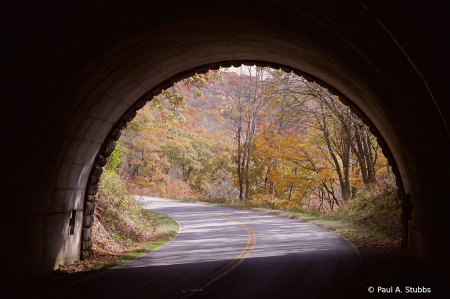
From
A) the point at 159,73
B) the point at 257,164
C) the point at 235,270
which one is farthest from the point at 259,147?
the point at 235,270

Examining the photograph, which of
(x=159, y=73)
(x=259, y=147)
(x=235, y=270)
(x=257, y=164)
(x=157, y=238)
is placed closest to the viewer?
(x=235, y=270)

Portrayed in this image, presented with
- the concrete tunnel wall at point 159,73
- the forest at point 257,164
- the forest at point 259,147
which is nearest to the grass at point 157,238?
the forest at point 257,164

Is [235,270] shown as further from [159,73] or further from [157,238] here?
[157,238]

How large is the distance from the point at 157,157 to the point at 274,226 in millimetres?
27290

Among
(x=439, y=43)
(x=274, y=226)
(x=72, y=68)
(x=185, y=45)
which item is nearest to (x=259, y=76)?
(x=274, y=226)

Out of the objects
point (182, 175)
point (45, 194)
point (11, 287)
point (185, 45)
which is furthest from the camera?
point (182, 175)

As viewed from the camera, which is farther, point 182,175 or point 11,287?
point 182,175

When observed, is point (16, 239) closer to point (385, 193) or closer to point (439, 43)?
point (439, 43)

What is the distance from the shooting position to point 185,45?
30.6 feet

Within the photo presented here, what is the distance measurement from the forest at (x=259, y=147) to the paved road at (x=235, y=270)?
6604 mm

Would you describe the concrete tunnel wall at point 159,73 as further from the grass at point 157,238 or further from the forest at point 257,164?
the forest at point 257,164

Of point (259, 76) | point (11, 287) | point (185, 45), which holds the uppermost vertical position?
point (259, 76)

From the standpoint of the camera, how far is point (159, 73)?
1066 cm

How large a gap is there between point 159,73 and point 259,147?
2137 cm
